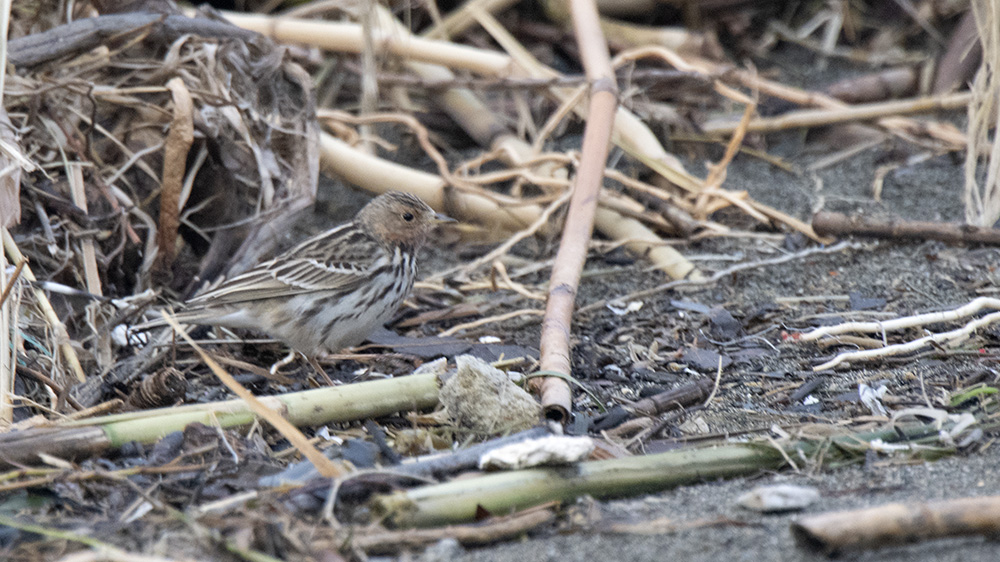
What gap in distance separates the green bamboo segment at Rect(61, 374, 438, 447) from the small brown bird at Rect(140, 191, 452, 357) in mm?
799

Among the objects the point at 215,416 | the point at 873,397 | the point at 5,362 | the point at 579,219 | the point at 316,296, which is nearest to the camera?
the point at 215,416

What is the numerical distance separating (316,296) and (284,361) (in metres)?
0.30

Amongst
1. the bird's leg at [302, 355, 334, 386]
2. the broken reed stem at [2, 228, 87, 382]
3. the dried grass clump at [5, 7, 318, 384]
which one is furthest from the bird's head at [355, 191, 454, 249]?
the broken reed stem at [2, 228, 87, 382]

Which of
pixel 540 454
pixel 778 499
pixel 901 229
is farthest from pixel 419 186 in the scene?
pixel 778 499

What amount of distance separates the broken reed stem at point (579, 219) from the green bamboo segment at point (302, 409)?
424 mm

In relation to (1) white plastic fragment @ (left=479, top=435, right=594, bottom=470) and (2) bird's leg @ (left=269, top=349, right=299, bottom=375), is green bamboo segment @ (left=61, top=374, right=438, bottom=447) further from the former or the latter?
(2) bird's leg @ (left=269, top=349, right=299, bottom=375)

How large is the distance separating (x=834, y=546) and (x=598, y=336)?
1.97 metres

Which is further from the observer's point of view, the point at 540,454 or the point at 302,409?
the point at 302,409

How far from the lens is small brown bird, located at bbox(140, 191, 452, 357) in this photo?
157 inches

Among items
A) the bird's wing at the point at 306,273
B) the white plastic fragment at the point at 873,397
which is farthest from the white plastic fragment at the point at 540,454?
the bird's wing at the point at 306,273

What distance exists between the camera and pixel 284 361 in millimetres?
4121

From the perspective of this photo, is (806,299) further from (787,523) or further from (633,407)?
(787,523)

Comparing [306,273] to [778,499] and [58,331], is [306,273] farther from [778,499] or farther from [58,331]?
[778,499]

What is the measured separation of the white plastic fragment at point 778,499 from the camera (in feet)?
8.11
